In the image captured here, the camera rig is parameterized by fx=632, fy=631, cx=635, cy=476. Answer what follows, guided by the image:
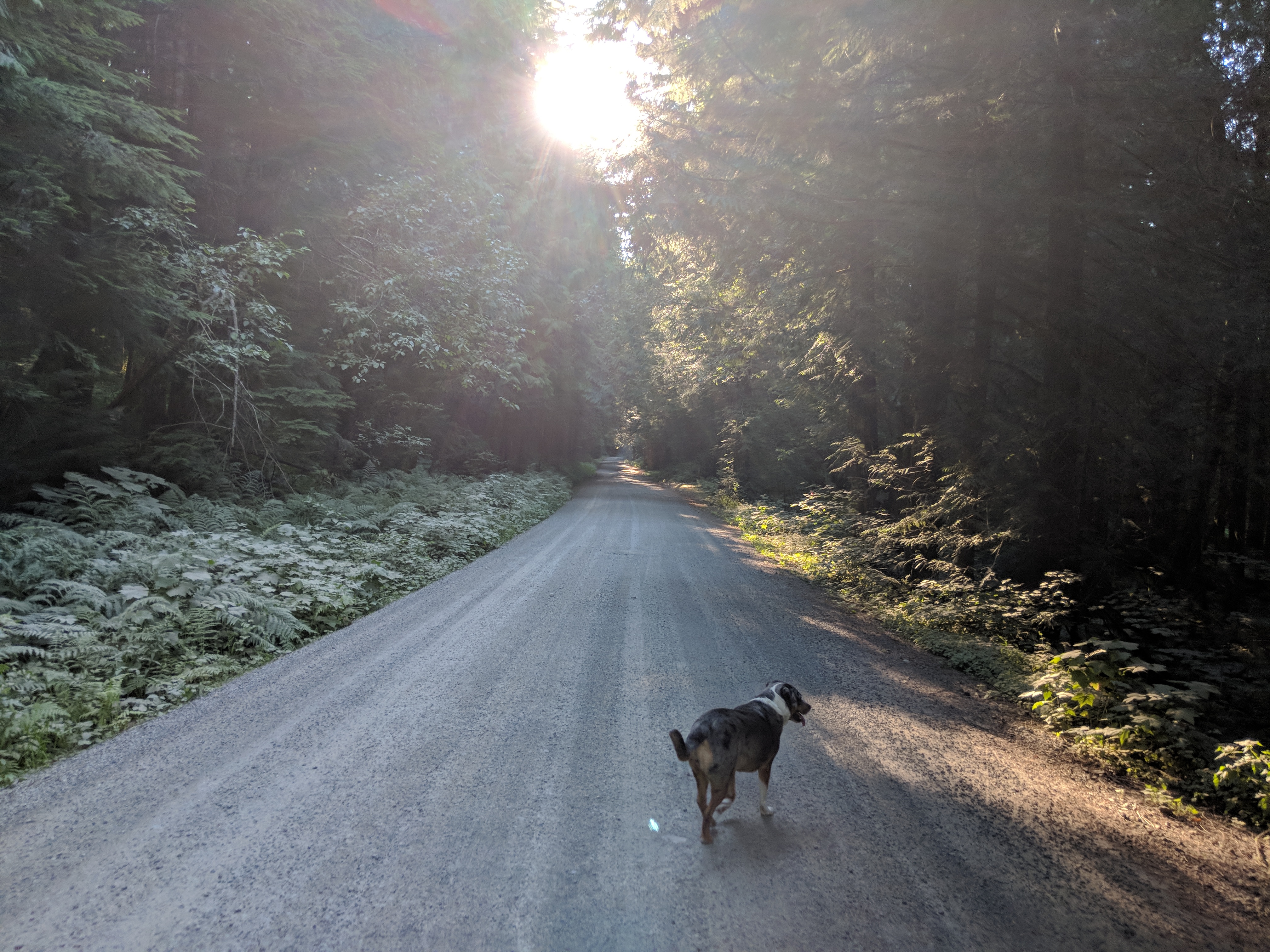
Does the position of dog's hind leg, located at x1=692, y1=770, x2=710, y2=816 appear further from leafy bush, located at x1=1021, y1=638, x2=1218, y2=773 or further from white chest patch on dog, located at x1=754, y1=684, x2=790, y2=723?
leafy bush, located at x1=1021, y1=638, x2=1218, y2=773

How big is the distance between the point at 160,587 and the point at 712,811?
5.81 m

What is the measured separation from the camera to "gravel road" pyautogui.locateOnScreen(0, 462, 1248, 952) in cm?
255

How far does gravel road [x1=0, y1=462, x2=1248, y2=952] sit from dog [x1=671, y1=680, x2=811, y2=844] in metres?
0.17

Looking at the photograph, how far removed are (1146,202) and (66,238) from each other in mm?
12228

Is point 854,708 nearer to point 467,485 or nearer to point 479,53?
point 467,485

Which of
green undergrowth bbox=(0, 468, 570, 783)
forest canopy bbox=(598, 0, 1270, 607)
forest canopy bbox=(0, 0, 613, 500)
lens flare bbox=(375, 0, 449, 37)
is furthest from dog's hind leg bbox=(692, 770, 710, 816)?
lens flare bbox=(375, 0, 449, 37)

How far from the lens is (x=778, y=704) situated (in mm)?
3564

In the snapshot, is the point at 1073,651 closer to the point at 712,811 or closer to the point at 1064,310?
the point at 1064,310

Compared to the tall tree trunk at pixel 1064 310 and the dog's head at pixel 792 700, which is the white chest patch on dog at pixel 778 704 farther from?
the tall tree trunk at pixel 1064 310

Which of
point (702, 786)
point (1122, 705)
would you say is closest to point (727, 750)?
point (702, 786)

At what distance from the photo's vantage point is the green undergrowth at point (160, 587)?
4.39 meters

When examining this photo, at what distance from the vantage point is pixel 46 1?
6.92m

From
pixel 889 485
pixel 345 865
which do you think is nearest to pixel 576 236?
pixel 889 485

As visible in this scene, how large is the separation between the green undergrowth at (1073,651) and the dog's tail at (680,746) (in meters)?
3.06
